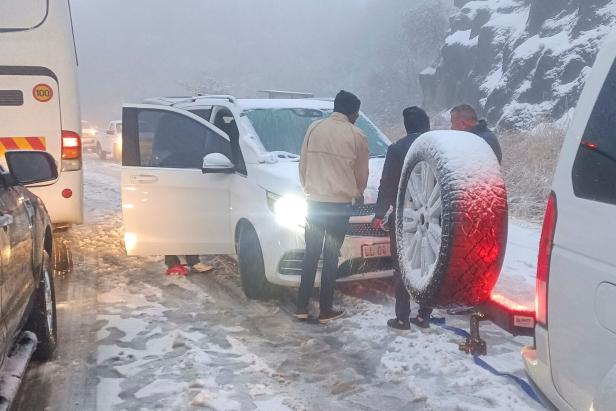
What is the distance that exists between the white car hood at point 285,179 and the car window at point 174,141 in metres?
0.78

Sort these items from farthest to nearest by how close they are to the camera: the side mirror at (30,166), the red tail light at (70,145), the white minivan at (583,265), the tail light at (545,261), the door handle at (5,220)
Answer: the red tail light at (70,145) → the side mirror at (30,166) → the door handle at (5,220) → the tail light at (545,261) → the white minivan at (583,265)

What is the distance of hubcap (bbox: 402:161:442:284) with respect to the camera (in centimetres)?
310

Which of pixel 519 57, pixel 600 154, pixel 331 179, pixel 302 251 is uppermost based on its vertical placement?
pixel 519 57

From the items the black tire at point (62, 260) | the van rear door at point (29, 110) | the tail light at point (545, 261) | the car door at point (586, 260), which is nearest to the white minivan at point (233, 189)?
the van rear door at point (29, 110)

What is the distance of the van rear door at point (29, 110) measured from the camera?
6277 millimetres

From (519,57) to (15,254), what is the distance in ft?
128

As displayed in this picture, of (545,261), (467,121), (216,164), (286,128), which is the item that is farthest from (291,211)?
(545,261)

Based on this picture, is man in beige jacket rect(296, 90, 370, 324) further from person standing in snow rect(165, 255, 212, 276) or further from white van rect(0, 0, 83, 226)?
white van rect(0, 0, 83, 226)

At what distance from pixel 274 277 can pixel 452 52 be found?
4722 centimetres

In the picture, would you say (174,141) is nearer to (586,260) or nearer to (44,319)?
(44,319)

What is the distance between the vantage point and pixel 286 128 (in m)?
6.36

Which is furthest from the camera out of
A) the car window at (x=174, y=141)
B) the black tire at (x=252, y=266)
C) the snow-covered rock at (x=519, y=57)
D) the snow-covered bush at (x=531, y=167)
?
the snow-covered rock at (x=519, y=57)

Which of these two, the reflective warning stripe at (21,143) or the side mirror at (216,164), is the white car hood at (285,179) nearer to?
the side mirror at (216,164)

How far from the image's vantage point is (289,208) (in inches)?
206
